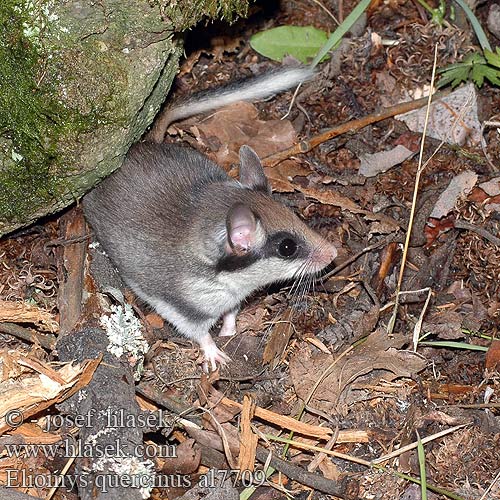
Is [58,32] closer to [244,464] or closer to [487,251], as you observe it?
[244,464]

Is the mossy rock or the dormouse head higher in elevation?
the mossy rock

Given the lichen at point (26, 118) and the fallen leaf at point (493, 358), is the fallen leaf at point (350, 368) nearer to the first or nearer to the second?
the fallen leaf at point (493, 358)

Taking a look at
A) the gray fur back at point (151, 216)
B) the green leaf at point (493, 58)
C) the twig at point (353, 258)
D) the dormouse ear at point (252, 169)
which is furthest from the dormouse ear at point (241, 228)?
the green leaf at point (493, 58)

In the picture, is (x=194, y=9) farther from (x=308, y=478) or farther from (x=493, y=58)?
(x=308, y=478)

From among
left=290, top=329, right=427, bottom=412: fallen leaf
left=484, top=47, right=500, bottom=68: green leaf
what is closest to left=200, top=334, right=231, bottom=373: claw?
left=290, top=329, right=427, bottom=412: fallen leaf

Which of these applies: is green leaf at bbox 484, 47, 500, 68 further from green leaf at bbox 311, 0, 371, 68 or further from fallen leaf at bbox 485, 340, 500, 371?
fallen leaf at bbox 485, 340, 500, 371

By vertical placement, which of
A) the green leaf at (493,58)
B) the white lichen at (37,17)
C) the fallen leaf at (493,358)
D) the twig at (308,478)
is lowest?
the fallen leaf at (493,358)
